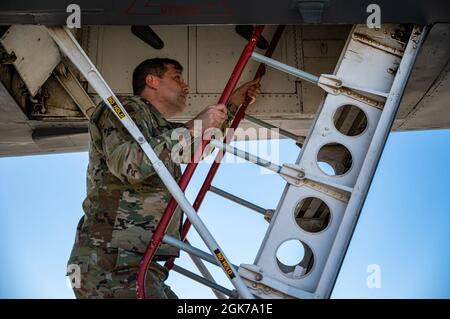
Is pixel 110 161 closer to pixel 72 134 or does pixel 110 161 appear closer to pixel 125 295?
pixel 125 295

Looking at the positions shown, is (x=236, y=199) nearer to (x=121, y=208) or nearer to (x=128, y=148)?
(x=121, y=208)

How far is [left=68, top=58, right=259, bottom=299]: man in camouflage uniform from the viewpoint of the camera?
384 centimetres

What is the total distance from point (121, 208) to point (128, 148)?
44 centimetres

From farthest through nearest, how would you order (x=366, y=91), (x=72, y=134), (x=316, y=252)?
(x=72, y=134) → (x=366, y=91) → (x=316, y=252)

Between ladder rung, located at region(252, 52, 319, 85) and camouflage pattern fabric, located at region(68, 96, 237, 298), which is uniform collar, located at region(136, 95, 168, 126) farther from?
ladder rung, located at region(252, 52, 319, 85)

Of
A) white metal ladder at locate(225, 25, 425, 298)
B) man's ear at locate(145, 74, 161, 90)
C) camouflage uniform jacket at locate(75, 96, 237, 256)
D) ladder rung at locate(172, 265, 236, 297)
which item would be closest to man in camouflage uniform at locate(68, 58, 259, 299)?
camouflage uniform jacket at locate(75, 96, 237, 256)

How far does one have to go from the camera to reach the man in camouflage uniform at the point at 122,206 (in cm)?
384

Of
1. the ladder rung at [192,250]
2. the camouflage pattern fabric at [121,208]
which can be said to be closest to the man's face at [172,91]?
the camouflage pattern fabric at [121,208]

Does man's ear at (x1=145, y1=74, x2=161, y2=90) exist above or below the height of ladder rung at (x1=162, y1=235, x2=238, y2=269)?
above

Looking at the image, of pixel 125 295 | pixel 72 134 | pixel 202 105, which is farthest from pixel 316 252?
pixel 72 134

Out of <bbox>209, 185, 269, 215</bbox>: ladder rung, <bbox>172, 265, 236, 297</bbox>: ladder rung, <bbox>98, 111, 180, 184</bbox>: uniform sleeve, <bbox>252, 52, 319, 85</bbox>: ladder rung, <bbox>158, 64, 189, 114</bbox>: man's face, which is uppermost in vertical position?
<bbox>252, 52, 319, 85</bbox>: ladder rung

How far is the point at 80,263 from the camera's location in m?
3.92

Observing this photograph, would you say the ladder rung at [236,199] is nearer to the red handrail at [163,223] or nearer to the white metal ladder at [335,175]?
the white metal ladder at [335,175]

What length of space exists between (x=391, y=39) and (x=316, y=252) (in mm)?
1482
